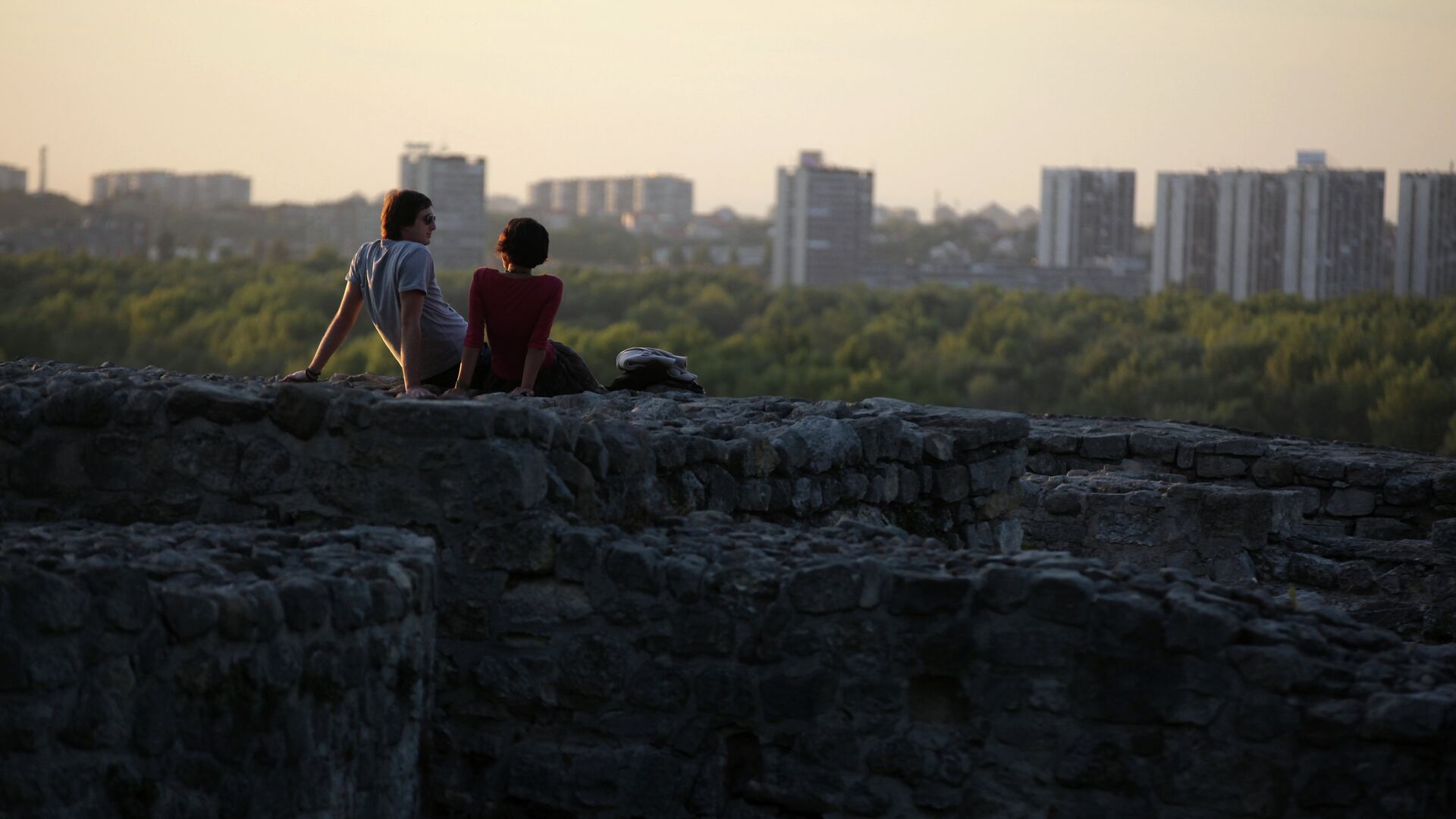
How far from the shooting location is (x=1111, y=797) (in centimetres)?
428

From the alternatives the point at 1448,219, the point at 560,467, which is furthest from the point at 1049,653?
the point at 1448,219

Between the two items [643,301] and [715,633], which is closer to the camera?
[715,633]

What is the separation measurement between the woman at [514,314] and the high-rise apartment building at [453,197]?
7693 cm

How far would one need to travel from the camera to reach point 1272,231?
6712cm

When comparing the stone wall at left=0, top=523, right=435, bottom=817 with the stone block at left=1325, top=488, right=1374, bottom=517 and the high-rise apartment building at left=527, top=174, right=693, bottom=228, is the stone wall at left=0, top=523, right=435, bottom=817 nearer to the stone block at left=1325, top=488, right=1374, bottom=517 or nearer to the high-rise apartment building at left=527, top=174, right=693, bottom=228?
the stone block at left=1325, top=488, right=1374, bottom=517

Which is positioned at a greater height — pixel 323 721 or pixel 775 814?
pixel 323 721

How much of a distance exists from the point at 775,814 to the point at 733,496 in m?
1.45

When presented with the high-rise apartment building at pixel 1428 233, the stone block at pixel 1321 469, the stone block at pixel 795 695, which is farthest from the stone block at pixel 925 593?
the high-rise apartment building at pixel 1428 233

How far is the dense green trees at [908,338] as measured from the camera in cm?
3969

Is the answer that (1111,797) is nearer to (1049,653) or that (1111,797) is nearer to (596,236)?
(1049,653)

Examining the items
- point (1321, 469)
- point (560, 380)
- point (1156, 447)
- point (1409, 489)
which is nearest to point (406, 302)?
point (560, 380)

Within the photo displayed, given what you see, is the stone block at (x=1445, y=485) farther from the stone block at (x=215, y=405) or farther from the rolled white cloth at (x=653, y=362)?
the stone block at (x=215, y=405)

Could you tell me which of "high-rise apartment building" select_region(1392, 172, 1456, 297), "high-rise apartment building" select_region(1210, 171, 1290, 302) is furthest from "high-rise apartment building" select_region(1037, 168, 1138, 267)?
"high-rise apartment building" select_region(1392, 172, 1456, 297)

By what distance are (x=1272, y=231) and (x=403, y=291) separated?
65446 mm
